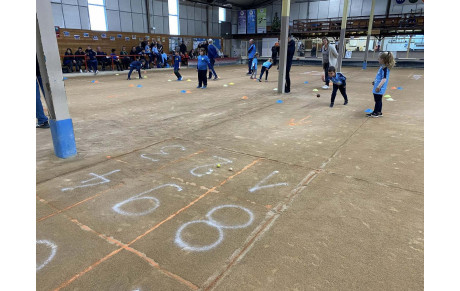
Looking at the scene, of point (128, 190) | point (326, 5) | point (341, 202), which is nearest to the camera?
point (341, 202)

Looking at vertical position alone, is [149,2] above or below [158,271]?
above

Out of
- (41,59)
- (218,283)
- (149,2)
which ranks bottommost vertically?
(218,283)

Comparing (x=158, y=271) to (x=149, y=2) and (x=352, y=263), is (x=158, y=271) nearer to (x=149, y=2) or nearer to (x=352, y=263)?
(x=352, y=263)

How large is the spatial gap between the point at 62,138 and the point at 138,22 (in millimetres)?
21991

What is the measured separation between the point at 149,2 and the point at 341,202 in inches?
996

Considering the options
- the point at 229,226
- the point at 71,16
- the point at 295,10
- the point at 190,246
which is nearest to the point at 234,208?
the point at 229,226

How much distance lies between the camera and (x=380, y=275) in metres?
1.95

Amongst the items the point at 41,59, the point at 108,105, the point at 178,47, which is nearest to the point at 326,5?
the point at 178,47

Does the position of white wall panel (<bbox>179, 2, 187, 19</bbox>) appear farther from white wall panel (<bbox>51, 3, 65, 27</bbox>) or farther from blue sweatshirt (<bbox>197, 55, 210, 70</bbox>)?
blue sweatshirt (<bbox>197, 55, 210, 70</bbox>)

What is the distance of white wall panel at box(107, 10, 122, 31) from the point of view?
21.2 meters

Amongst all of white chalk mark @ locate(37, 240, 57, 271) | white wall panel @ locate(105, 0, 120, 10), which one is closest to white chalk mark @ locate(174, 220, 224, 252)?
white chalk mark @ locate(37, 240, 57, 271)

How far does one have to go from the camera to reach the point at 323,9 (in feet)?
101

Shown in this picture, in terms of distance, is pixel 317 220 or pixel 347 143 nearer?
pixel 317 220

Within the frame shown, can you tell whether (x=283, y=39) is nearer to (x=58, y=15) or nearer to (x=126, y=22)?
(x=58, y=15)
